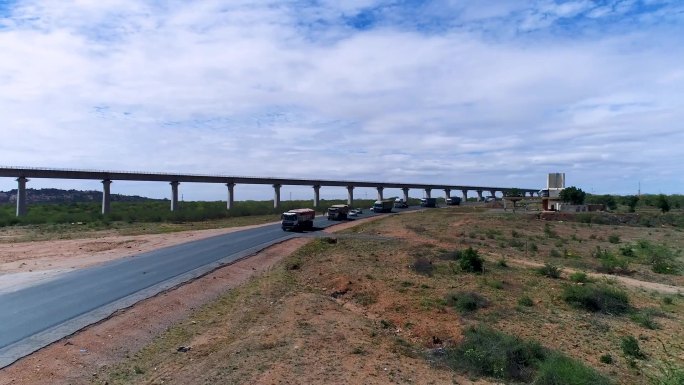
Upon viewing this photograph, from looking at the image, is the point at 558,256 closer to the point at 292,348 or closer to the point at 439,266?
the point at 439,266

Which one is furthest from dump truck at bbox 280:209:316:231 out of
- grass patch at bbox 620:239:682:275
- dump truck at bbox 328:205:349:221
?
grass patch at bbox 620:239:682:275

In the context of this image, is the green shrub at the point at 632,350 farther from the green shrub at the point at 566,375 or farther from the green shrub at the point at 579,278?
the green shrub at the point at 579,278

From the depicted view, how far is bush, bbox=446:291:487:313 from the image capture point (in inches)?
792

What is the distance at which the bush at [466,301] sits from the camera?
792 inches

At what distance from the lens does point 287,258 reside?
34594 millimetres

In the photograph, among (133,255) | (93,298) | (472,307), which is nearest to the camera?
(472,307)

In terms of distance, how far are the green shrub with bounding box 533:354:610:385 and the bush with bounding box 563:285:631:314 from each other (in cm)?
928

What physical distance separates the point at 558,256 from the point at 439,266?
474 inches

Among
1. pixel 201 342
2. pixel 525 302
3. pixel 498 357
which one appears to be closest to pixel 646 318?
pixel 525 302

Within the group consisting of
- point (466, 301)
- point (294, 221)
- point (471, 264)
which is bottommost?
point (466, 301)

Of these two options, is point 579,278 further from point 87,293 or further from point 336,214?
point 336,214

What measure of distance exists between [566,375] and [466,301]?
8349 millimetres

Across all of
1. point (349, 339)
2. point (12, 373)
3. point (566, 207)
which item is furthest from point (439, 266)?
point (566, 207)

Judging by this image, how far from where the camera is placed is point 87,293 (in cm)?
2294
